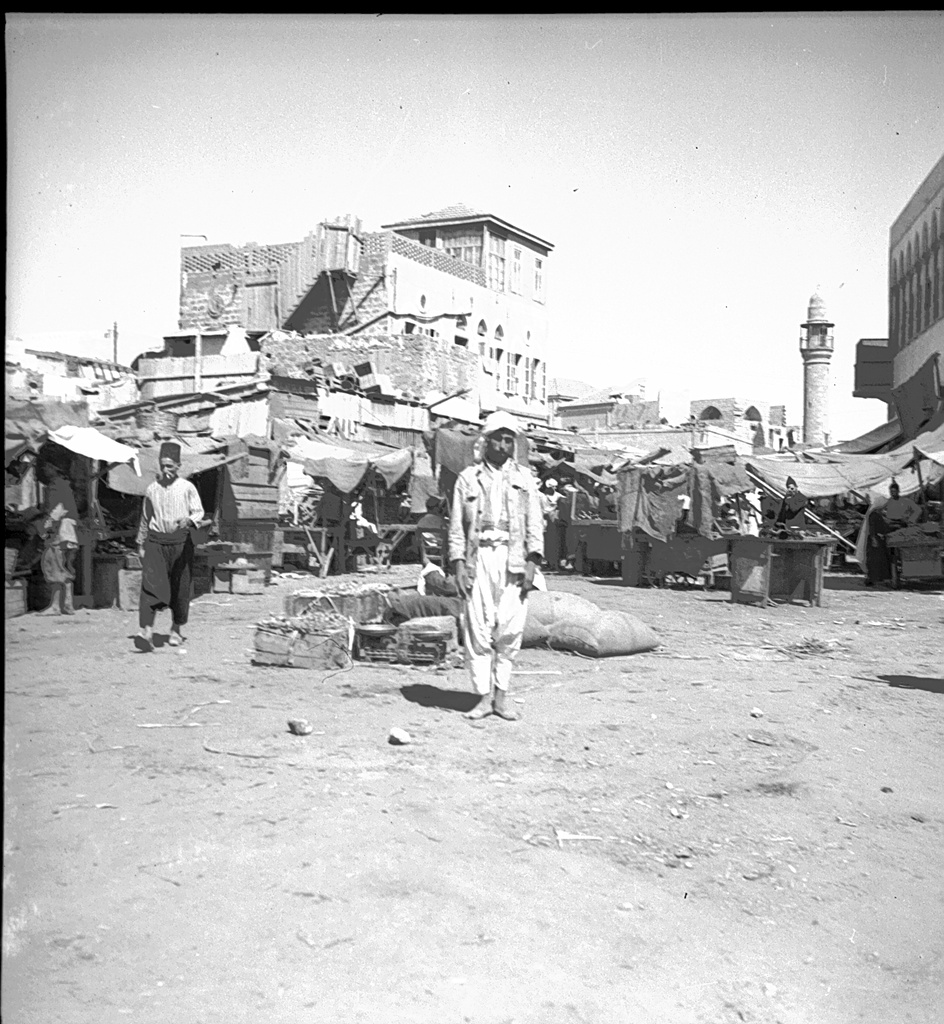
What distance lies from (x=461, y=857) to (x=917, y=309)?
2390 cm

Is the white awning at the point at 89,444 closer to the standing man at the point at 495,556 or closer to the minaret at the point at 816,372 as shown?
the standing man at the point at 495,556

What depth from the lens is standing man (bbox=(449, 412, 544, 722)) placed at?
552cm

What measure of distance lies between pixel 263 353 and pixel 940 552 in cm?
1731

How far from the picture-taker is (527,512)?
5625 millimetres

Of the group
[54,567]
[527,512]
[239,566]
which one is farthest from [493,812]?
[239,566]

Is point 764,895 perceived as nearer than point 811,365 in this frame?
Yes

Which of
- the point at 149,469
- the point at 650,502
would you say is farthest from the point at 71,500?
the point at 650,502

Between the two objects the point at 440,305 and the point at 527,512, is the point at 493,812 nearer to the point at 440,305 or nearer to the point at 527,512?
the point at 527,512

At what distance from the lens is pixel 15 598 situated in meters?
9.09

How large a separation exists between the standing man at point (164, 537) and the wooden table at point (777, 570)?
7.23m

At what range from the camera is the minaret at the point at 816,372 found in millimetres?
40938

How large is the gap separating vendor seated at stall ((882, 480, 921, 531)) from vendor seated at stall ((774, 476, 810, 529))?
1445 millimetres

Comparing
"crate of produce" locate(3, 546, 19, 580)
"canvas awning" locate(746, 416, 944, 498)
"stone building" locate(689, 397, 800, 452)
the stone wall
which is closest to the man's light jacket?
"crate of produce" locate(3, 546, 19, 580)

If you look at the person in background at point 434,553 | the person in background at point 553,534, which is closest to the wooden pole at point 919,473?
the person in background at point 553,534
